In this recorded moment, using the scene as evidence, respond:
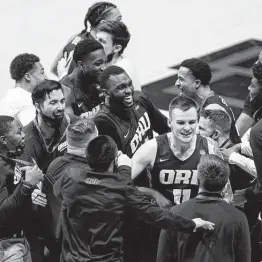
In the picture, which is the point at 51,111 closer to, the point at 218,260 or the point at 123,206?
the point at 123,206

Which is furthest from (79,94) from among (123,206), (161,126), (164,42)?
(164,42)

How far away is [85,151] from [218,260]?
3.09ft

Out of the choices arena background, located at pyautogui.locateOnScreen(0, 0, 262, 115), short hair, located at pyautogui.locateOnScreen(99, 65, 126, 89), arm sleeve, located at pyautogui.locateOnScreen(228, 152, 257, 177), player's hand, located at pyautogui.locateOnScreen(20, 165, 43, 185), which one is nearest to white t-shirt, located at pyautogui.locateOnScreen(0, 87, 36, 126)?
short hair, located at pyautogui.locateOnScreen(99, 65, 126, 89)

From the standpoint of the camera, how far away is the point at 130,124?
21.0ft

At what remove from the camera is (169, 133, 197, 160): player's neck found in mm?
5992

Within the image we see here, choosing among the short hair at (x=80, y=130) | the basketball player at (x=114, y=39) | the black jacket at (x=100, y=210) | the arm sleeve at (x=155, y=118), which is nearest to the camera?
the black jacket at (x=100, y=210)

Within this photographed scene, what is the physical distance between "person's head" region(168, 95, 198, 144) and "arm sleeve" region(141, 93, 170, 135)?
64 centimetres

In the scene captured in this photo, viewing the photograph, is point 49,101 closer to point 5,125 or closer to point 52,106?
point 52,106

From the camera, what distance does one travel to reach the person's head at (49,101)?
6.27 m

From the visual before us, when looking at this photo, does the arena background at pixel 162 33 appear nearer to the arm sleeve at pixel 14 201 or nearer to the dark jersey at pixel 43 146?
the dark jersey at pixel 43 146

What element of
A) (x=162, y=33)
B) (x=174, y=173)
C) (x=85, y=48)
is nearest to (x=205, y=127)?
(x=174, y=173)

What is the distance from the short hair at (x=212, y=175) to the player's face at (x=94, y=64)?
185cm

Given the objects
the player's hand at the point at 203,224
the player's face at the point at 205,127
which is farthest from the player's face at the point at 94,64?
the player's hand at the point at 203,224

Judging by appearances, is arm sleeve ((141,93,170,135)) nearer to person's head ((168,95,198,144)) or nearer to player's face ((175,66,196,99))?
player's face ((175,66,196,99))
